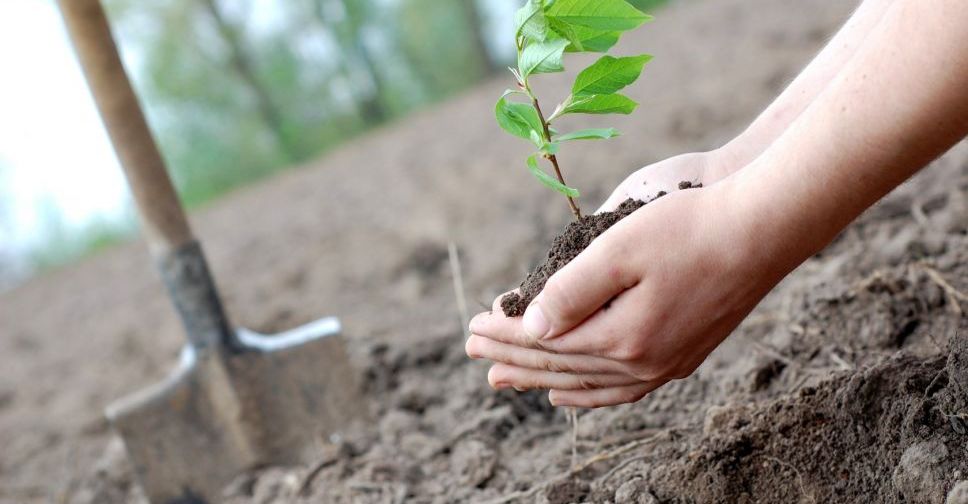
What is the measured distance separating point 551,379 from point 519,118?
35cm

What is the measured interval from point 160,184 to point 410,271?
1295 mm

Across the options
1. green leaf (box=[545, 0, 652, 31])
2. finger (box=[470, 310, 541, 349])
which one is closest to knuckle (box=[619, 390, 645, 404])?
finger (box=[470, 310, 541, 349])

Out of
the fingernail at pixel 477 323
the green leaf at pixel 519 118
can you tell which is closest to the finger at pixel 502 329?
the fingernail at pixel 477 323

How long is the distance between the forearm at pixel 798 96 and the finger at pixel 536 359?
15.5 inches

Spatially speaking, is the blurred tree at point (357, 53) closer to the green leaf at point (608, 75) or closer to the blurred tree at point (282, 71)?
the blurred tree at point (282, 71)

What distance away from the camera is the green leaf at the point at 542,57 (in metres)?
1.14

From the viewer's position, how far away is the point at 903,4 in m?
0.94

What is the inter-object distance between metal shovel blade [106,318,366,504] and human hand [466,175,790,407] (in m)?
1.26

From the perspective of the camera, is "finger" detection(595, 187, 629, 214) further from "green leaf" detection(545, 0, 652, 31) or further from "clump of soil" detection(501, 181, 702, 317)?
"green leaf" detection(545, 0, 652, 31)

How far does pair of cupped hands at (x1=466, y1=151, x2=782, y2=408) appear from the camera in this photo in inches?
40.1

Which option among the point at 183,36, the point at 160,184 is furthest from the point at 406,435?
the point at 183,36

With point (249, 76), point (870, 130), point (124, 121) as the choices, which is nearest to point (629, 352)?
point (870, 130)

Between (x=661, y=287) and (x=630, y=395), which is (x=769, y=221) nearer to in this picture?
(x=661, y=287)

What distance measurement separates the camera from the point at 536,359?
1162mm
